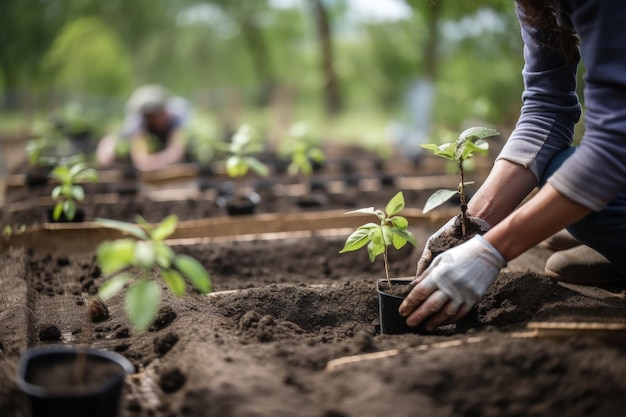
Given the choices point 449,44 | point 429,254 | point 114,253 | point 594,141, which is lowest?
point 429,254

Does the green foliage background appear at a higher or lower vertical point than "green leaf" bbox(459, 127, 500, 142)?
higher

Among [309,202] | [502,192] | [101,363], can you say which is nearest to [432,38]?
[309,202]

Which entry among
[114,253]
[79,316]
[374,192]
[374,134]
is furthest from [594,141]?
[374,134]

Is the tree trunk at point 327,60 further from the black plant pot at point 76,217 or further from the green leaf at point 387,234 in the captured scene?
the green leaf at point 387,234

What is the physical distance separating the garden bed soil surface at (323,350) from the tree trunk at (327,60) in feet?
34.0

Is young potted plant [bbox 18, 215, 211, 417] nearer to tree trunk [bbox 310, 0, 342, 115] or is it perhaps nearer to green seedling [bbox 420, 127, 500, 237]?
green seedling [bbox 420, 127, 500, 237]

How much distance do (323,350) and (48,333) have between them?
1125 millimetres

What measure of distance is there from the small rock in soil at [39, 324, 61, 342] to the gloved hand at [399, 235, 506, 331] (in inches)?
54.2

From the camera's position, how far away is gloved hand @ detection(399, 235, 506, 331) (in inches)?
82.3

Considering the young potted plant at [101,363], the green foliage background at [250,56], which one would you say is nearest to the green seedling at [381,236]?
the young potted plant at [101,363]

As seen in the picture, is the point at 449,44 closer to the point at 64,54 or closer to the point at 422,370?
the point at 64,54

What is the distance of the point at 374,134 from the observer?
1423 cm

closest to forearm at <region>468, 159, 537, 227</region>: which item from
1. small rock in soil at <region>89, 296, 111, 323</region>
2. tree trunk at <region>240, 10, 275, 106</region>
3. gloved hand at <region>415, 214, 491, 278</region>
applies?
gloved hand at <region>415, 214, 491, 278</region>

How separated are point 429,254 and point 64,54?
1369 cm
